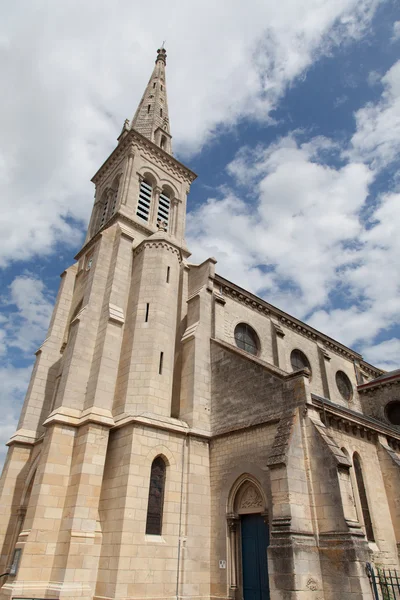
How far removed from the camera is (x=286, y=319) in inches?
899

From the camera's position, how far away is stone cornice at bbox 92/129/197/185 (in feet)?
74.9

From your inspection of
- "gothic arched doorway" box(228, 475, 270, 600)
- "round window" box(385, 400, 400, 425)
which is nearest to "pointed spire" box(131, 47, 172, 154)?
"round window" box(385, 400, 400, 425)

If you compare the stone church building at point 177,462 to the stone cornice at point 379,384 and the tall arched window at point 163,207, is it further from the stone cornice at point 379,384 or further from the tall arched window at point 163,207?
the stone cornice at point 379,384

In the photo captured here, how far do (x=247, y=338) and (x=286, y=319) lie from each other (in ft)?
12.5

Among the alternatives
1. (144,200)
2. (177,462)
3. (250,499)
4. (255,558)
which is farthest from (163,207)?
(255,558)

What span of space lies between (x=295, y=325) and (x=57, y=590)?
55.1 ft

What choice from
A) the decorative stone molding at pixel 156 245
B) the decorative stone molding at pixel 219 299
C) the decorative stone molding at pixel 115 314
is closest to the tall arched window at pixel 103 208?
the decorative stone molding at pixel 156 245

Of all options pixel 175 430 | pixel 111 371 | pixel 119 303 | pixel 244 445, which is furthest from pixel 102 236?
pixel 244 445

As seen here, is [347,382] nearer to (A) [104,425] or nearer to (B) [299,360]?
(B) [299,360]

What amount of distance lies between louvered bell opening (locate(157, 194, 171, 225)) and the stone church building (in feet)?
8.59

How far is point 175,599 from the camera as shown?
11875 millimetres

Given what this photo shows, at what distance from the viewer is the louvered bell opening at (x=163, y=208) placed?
888 inches

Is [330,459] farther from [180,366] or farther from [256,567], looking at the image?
[180,366]

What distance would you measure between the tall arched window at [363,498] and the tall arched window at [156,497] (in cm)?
666
